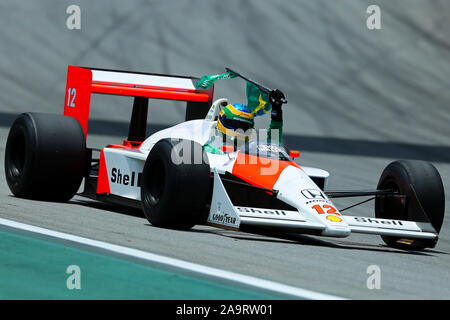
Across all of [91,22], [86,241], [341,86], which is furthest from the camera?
[91,22]

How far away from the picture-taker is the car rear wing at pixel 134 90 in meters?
9.70

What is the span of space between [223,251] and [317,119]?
16316mm

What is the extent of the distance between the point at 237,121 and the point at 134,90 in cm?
206

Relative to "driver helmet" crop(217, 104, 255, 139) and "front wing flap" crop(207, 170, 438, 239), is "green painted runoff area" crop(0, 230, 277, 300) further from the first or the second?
"driver helmet" crop(217, 104, 255, 139)

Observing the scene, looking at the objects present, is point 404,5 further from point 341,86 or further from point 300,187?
point 300,187

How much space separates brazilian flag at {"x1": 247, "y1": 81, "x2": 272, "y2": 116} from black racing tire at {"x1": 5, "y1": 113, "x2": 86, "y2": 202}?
1720 mm

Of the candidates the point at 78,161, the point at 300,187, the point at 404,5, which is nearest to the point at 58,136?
the point at 78,161

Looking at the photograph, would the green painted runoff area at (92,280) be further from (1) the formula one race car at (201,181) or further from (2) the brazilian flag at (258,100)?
(2) the brazilian flag at (258,100)

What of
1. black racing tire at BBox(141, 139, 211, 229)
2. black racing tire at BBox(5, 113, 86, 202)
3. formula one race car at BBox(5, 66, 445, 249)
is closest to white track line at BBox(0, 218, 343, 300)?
black racing tire at BBox(141, 139, 211, 229)

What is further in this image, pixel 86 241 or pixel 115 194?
pixel 115 194

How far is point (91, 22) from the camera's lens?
28281 millimetres

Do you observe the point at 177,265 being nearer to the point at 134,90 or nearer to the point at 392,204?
the point at 392,204

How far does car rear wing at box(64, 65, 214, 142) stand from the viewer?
970 centimetres

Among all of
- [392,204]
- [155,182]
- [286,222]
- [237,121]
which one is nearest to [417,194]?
[392,204]
